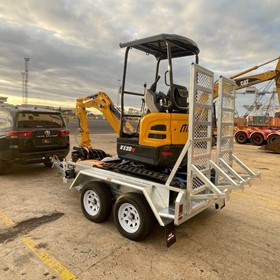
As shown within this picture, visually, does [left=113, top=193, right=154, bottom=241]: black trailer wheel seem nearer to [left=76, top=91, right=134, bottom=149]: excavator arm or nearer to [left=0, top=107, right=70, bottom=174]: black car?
[left=76, top=91, right=134, bottom=149]: excavator arm

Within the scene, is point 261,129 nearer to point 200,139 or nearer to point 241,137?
point 241,137

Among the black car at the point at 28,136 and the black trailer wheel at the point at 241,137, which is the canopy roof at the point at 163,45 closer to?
the black car at the point at 28,136

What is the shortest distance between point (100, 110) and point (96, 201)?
2.52 meters

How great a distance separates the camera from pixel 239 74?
50.7ft

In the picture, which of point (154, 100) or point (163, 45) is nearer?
point (154, 100)

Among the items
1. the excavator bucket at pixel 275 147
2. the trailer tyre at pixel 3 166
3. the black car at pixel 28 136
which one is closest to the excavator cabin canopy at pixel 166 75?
the black car at pixel 28 136

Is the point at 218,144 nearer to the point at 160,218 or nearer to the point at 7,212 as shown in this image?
the point at 160,218

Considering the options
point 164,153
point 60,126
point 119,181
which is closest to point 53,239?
point 119,181

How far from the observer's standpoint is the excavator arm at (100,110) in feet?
18.8

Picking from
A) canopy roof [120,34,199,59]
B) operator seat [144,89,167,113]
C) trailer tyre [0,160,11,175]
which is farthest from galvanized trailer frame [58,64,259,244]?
trailer tyre [0,160,11,175]

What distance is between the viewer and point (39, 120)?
280 inches

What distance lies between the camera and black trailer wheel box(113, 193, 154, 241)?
3.54 metres

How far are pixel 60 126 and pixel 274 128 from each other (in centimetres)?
1634

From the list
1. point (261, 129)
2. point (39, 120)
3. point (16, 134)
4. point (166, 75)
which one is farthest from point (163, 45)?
point (261, 129)
